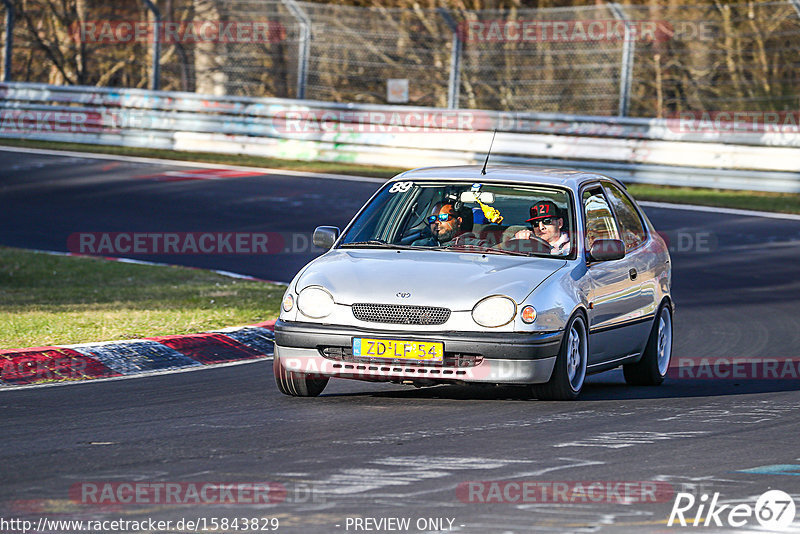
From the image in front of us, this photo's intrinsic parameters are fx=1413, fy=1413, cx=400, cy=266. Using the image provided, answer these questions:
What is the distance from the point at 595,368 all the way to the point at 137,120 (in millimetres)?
19025

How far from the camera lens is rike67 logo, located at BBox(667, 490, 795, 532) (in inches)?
208

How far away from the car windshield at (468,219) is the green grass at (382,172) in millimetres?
12049

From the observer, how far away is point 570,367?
8.14 meters

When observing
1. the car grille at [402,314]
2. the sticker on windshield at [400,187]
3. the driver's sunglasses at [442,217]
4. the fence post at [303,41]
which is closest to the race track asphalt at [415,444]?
the car grille at [402,314]

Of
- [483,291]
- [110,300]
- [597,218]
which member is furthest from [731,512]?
[110,300]

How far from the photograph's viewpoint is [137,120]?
26.4 meters

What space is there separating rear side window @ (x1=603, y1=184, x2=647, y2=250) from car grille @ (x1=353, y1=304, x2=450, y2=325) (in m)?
2.13

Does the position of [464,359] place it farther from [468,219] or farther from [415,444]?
[468,219]

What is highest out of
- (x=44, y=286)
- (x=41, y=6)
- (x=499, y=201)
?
(x=41, y=6)

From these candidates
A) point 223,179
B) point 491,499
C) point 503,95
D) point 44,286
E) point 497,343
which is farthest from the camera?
point 503,95

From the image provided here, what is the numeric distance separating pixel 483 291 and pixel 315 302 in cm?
96

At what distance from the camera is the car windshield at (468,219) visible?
28.7 feet

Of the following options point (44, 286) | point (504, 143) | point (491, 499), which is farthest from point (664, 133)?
point (491, 499)

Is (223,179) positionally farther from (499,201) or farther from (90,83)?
(499,201)
